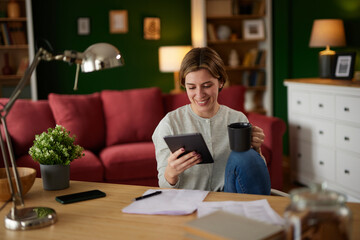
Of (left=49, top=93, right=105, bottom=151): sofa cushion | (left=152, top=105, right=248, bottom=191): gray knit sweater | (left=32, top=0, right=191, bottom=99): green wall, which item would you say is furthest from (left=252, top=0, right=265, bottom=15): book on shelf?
(left=152, top=105, right=248, bottom=191): gray knit sweater

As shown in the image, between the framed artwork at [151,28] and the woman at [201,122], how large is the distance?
12.4 ft

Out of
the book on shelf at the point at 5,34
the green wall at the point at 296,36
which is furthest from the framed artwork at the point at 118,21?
the green wall at the point at 296,36

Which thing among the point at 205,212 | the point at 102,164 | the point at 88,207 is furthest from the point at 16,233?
the point at 102,164

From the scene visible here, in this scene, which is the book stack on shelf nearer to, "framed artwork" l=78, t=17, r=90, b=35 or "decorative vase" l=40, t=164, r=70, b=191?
"framed artwork" l=78, t=17, r=90, b=35

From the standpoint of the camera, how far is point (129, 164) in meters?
3.50

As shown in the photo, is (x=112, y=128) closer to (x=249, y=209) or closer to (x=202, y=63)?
(x=202, y=63)

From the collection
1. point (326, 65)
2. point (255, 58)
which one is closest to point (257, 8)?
point (255, 58)

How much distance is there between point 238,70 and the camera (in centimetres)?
569

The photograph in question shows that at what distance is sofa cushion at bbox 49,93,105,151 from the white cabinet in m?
1.76

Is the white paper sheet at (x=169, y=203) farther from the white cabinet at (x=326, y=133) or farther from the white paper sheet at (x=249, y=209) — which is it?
the white cabinet at (x=326, y=133)

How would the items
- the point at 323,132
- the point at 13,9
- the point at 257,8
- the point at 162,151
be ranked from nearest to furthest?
1. the point at 162,151
2. the point at 323,132
3. the point at 13,9
4. the point at 257,8

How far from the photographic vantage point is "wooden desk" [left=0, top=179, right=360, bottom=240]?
1334mm

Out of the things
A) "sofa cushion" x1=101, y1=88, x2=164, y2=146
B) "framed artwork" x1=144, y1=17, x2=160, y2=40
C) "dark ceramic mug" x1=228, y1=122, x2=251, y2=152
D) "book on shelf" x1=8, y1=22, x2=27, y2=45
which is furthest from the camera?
"framed artwork" x1=144, y1=17, x2=160, y2=40

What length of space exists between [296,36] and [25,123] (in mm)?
3034
